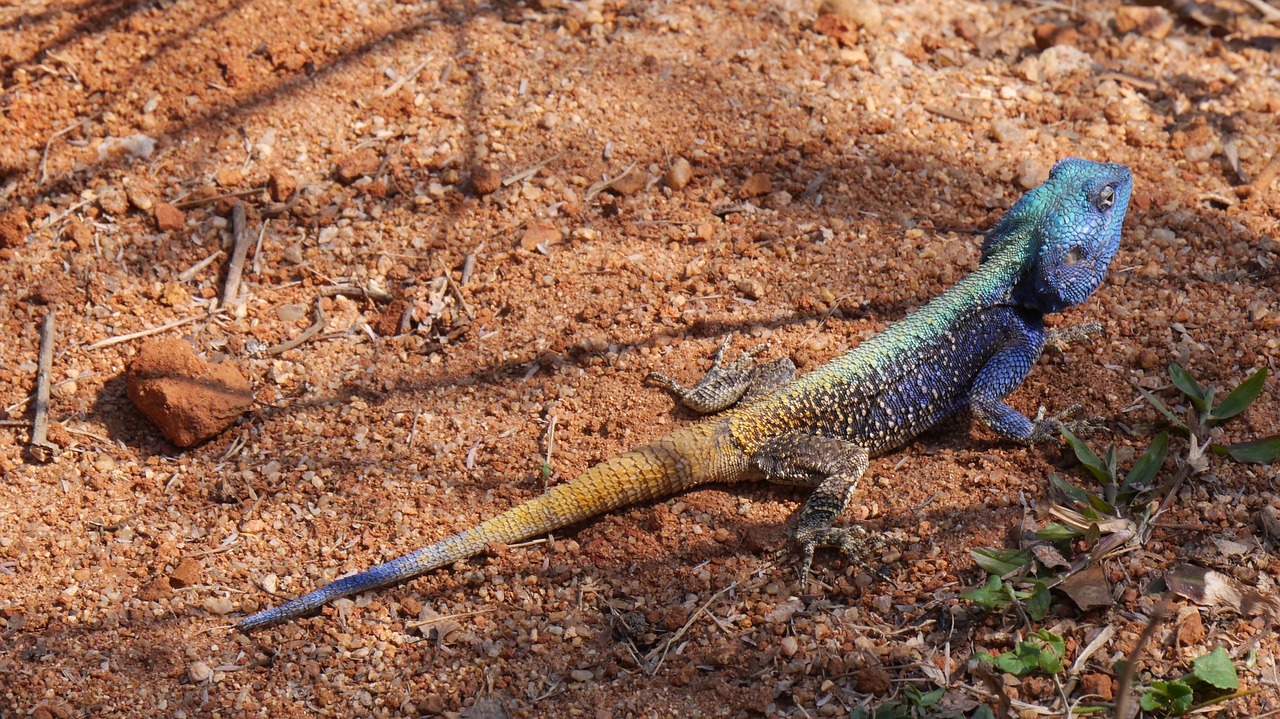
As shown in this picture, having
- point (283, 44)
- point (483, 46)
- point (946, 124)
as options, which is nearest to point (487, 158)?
point (483, 46)

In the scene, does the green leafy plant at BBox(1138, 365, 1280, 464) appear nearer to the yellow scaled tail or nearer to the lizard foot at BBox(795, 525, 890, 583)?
the lizard foot at BBox(795, 525, 890, 583)

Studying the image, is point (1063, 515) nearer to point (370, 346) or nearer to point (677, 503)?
point (677, 503)

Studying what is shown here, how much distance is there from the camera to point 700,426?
459cm

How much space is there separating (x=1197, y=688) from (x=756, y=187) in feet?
10.5

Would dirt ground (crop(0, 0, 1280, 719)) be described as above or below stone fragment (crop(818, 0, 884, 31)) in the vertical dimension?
below

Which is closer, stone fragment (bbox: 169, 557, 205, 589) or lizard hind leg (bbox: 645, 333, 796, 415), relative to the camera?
stone fragment (bbox: 169, 557, 205, 589)

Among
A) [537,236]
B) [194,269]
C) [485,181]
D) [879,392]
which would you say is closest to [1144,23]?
[879,392]

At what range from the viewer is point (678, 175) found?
564 cm

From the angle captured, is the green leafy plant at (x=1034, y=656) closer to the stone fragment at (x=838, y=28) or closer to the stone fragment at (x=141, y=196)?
the stone fragment at (x=838, y=28)

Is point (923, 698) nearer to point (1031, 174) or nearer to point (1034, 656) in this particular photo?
point (1034, 656)

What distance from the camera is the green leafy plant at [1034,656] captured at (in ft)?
11.5

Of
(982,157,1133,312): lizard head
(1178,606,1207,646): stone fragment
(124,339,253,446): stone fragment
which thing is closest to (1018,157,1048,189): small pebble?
(982,157,1133,312): lizard head

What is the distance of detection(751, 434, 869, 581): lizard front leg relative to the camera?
4152mm

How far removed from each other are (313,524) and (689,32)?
12.3 feet
